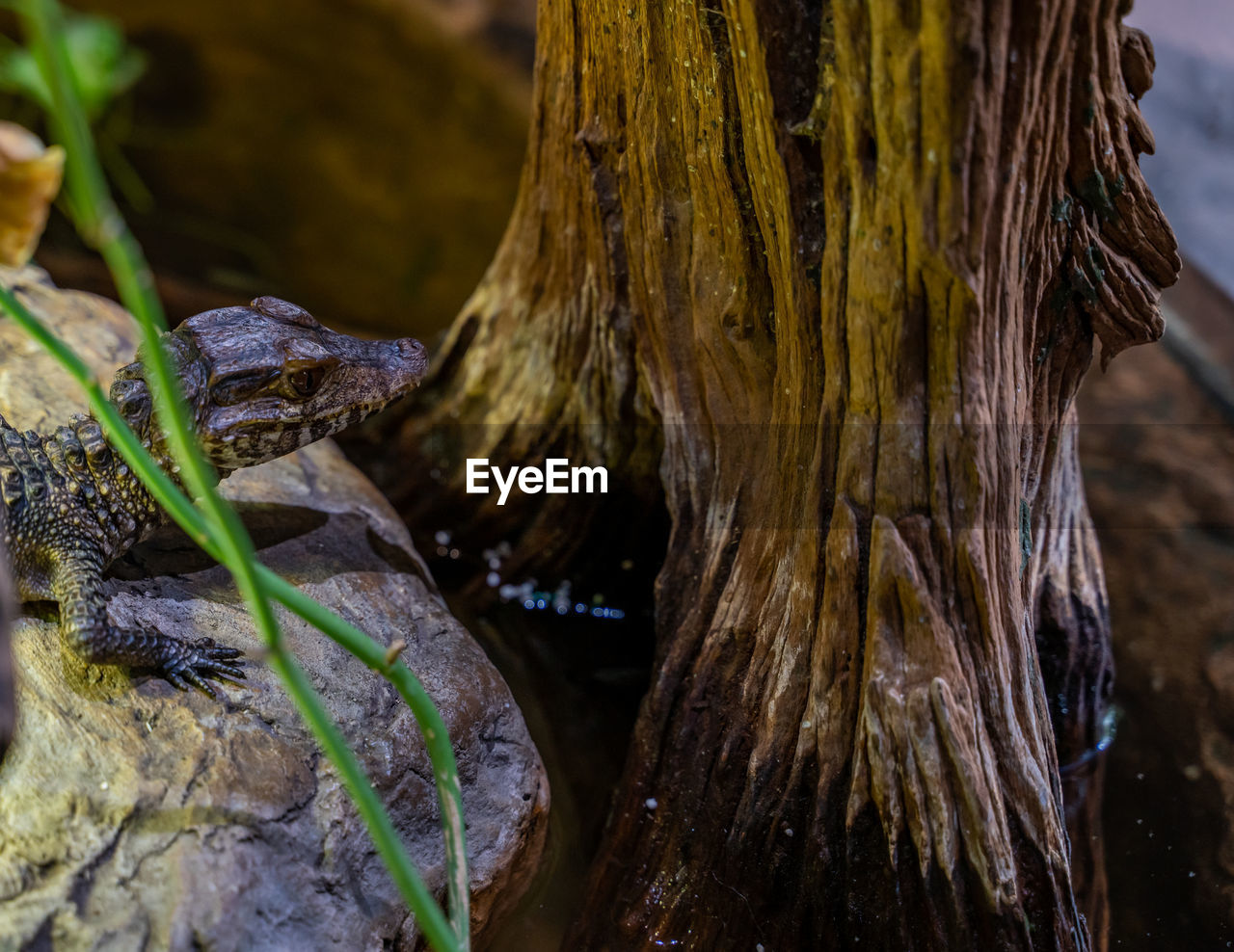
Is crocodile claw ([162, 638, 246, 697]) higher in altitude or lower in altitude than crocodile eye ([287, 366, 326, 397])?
lower

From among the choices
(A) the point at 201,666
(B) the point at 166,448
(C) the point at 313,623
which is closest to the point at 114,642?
(A) the point at 201,666

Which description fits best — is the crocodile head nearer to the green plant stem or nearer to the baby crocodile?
the baby crocodile

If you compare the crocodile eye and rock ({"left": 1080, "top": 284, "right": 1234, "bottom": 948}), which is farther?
rock ({"left": 1080, "top": 284, "right": 1234, "bottom": 948})

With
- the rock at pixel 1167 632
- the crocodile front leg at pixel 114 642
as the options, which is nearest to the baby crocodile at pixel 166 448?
the crocodile front leg at pixel 114 642

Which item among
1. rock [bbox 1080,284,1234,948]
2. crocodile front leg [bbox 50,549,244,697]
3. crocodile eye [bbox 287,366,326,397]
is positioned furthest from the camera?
rock [bbox 1080,284,1234,948]

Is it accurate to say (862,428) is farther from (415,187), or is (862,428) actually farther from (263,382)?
(415,187)

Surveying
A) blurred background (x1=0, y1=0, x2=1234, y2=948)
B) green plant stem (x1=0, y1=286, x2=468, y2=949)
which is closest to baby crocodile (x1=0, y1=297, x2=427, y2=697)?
green plant stem (x1=0, y1=286, x2=468, y2=949)

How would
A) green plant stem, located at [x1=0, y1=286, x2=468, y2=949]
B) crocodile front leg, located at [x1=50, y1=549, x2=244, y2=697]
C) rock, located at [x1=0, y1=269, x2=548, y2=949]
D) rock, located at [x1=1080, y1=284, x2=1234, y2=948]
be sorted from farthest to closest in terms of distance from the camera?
rock, located at [x1=1080, y1=284, x2=1234, y2=948]
crocodile front leg, located at [x1=50, y1=549, x2=244, y2=697]
rock, located at [x1=0, y1=269, x2=548, y2=949]
green plant stem, located at [x1=0, y1=286, x2=468, y2=949]

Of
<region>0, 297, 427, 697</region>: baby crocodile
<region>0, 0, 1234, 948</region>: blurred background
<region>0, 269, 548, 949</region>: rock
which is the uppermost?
<region>0, 0, 1234, 948</region>: blurred background
